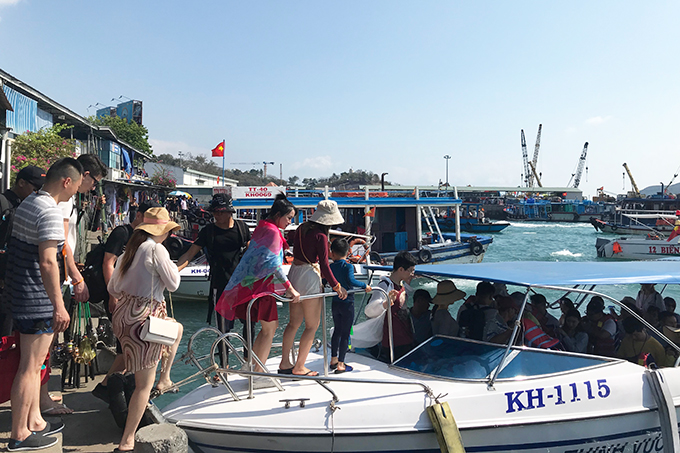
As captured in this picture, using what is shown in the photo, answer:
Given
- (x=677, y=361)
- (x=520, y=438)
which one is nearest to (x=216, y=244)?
(x=520, y=438)

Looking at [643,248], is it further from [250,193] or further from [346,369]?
[346,369]

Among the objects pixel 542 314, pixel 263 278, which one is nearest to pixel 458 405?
pixel 263 278

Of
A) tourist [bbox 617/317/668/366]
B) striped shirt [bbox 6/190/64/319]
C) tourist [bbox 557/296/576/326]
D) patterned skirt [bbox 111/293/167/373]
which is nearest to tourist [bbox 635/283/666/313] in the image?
tourist [bbox 557/296/576/326]

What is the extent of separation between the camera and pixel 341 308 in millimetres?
4434

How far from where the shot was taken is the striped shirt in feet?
9.99

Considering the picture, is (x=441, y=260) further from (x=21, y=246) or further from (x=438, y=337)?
(x=21, y=246)

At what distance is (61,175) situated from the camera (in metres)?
3.23

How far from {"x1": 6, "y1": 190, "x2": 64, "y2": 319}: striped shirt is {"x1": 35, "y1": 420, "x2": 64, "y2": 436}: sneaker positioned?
77 cm

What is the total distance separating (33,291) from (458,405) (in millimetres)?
2940

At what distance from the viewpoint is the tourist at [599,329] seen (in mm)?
5062

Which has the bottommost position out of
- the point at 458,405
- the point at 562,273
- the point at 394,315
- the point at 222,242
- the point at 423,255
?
the point at 423,255

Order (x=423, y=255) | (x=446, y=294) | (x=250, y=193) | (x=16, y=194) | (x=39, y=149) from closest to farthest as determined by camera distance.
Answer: (x=16, y=194)
(x=446, y=294)
(x=39, y=149)
(x=250, y=193)
(x=423, y=255)

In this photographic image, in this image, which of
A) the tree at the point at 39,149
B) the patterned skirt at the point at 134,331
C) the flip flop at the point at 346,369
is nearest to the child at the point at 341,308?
the flip flop at the point at 346,369

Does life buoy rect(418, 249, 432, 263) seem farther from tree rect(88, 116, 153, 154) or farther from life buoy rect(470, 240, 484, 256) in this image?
tree rect(88, 116, 153, 154)
